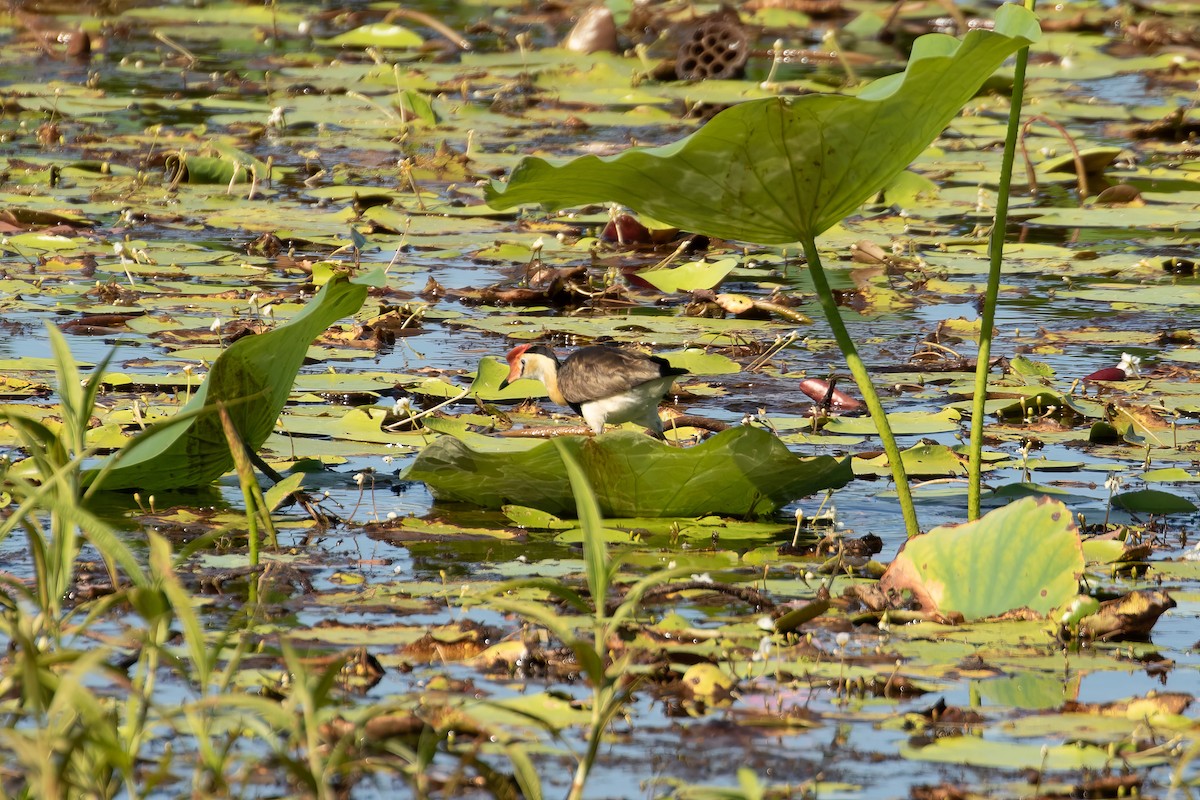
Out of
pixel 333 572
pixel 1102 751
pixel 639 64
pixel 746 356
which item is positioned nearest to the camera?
pixel 1102 751

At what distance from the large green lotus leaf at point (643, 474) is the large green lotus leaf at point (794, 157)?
462mm

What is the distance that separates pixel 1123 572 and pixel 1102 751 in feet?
3.38

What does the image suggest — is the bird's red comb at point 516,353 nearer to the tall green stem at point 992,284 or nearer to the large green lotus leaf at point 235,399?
the large green lotus leaf at point 235,399

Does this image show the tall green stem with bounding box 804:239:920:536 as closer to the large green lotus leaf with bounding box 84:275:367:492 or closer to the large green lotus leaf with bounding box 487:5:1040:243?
the large green lotus leaf with bounding box 487:5:1040:243

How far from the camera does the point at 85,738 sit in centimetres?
196

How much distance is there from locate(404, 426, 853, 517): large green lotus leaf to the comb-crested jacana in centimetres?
88

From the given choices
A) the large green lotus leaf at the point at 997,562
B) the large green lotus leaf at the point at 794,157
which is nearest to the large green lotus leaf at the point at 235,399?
the large green lotus leaf at the point at 794,157

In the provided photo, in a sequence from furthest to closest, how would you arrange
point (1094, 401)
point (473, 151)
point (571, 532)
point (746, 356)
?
point (473, 151) < point (746, 356) < point (1094, 401) < point (571, 532)

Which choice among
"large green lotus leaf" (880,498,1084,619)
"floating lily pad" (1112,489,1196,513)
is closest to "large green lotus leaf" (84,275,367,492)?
"large green lotus leaf" (880,498,1084,619)

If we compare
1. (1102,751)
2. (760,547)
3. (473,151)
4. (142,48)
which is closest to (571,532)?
(760,547)

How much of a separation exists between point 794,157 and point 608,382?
1.58 meters

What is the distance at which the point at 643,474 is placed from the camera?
368 cm

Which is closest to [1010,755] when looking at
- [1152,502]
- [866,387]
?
[866,387]

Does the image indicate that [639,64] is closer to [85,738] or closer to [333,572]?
[333,572]
